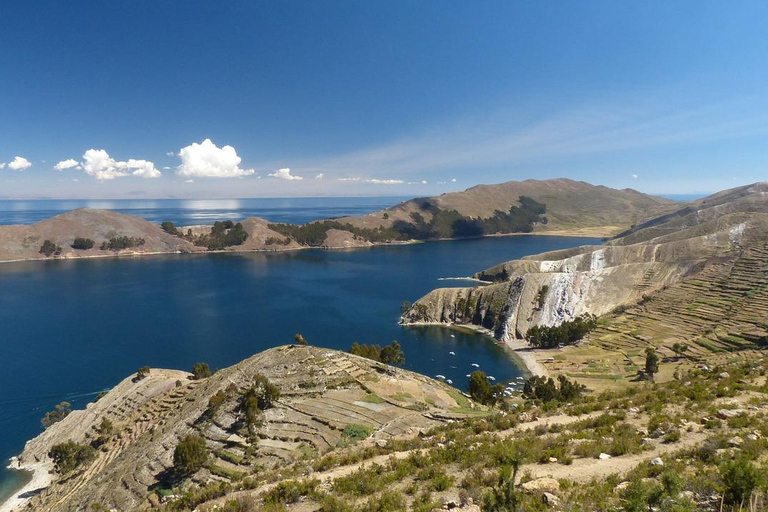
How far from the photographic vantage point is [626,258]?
13838cm

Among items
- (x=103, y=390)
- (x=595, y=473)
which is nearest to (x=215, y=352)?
(x=103, y=390)

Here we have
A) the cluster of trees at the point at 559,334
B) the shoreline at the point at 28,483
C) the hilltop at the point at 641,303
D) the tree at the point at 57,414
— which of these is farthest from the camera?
the cluster of trees at the point at 559,334

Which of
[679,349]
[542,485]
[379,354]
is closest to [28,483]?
[379,354]

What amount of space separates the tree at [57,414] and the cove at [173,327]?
1.49 m

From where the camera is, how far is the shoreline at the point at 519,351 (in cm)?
8212

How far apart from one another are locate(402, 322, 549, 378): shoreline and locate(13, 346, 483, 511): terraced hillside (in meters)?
38.8

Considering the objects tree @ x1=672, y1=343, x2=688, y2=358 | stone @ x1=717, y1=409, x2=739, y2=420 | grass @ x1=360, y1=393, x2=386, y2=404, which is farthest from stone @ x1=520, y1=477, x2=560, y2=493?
tree @ x1=672, y1=343, x2=688, y2=358

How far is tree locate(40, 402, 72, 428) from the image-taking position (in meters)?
60.2

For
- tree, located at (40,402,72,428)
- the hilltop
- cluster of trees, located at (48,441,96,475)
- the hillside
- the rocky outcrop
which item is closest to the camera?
the hillside

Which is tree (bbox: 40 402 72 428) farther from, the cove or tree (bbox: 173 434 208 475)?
tree (bbox: 173 434 208 475)

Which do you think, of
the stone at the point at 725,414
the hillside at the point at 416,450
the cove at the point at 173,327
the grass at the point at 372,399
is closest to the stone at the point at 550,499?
the hillside at the point at 416,450

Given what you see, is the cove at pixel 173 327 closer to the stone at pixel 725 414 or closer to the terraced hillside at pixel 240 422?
the terraced hillside at pixel 240 422

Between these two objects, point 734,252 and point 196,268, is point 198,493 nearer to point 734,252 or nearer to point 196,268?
point 734,252

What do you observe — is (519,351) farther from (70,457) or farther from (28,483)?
(28,483)
